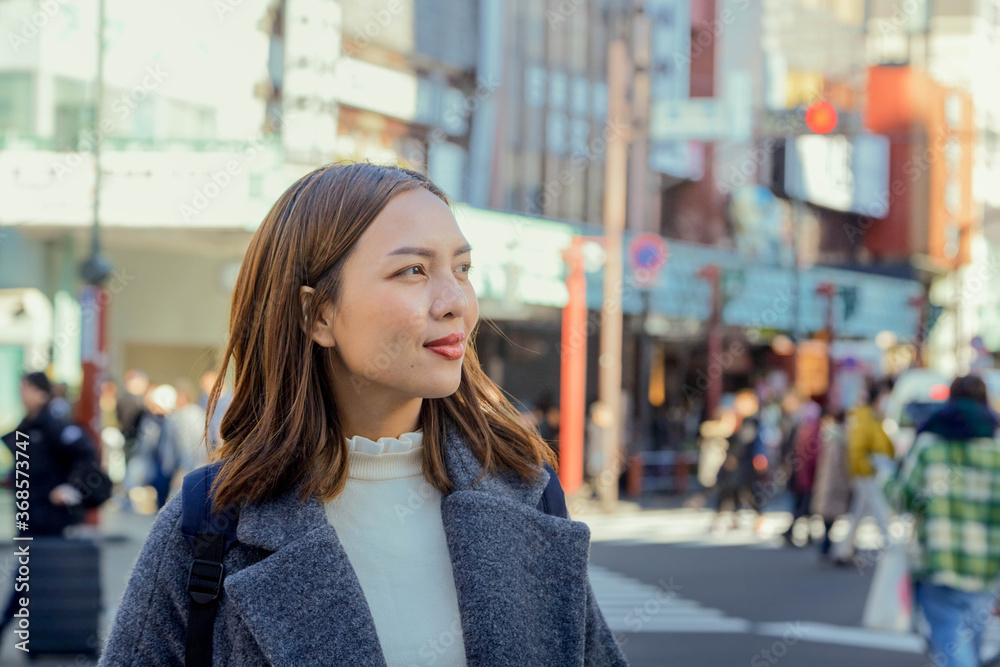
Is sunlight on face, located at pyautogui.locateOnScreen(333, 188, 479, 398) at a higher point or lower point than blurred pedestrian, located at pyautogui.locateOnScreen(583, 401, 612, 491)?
higher

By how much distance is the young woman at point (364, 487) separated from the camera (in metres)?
1.73

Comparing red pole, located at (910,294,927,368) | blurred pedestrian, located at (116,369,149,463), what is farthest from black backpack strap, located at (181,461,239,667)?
red pole, located at (910,294,927,368)

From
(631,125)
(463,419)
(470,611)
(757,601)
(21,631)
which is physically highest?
(631,125)

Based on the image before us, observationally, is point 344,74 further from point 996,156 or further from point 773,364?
point 996,156

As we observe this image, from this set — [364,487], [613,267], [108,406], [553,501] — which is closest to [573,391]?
[613,267]

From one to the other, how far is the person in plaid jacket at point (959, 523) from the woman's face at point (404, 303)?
187 inches

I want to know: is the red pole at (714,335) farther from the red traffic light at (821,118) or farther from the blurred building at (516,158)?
the red traffic light at (821,118)

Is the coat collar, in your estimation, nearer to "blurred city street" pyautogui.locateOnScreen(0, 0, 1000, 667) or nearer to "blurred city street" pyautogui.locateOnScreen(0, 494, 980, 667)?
"blurred city street" pyautogui.locateOnScreen(0, 0, 1000, 667)

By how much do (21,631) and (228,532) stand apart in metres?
4.95

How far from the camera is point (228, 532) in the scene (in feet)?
5.80

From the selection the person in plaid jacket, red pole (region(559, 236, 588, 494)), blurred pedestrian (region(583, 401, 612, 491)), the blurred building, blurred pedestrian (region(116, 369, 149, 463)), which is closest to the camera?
the person in plaid jacket

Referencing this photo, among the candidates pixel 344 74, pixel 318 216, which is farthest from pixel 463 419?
pixel 344 74

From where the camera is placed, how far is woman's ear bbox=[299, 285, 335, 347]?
1.88 m

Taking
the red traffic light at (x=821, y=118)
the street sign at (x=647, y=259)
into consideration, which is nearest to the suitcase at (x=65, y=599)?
the red traffic light at (x=821, y=118)
